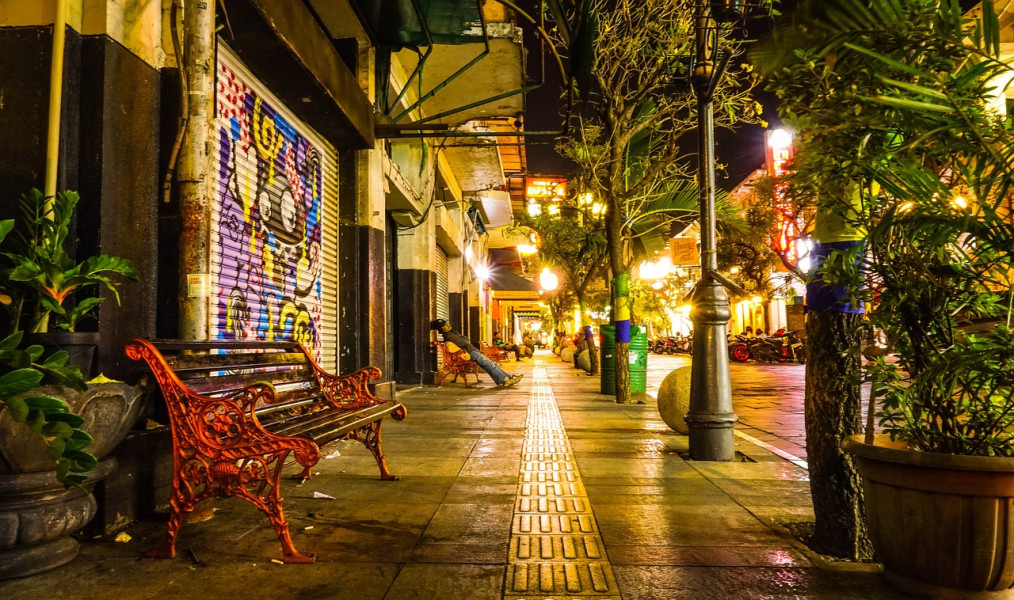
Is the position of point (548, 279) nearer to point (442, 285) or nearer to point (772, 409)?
point (442, 285)

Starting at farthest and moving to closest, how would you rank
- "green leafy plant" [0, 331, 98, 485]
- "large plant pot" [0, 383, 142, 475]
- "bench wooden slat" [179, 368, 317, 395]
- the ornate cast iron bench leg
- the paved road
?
the paved road
the ornate cast iron bench leg
"bench wooden slat" [179, 368, 317, 395]
"large plant pot" [0, 383, 142, 475]
"green leafy plant" [0, 331, 98, 485]

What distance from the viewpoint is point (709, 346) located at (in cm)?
575

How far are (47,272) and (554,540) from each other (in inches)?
115

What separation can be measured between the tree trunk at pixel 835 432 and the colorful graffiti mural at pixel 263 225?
4.56 meters

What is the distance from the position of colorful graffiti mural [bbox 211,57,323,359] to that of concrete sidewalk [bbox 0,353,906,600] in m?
1.75

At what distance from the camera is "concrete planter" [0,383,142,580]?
8.98ft

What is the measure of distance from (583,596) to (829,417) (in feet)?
5.39

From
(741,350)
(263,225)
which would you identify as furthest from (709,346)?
(741,350)

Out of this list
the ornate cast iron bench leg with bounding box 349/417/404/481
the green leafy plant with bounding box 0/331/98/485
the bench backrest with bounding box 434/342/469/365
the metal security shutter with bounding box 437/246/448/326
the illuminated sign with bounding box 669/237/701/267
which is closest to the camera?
the green leafy plant with bounding box 0/331/98/485

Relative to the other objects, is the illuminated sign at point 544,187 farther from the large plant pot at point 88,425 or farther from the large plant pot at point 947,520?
the large plant pot at point 947,520

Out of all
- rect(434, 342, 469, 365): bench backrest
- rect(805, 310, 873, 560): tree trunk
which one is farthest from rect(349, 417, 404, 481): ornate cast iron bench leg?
rect(434, 342, 469, 365): bench backrest

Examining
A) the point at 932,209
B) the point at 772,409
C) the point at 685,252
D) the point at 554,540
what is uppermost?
the point at 685,252

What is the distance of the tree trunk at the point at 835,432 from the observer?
316 centimetres

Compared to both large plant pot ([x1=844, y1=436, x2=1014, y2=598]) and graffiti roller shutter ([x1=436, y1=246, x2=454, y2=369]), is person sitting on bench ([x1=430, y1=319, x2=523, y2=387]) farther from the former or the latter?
large plant pot ([x1=844, y1=436, x2=1014, y2=598])
